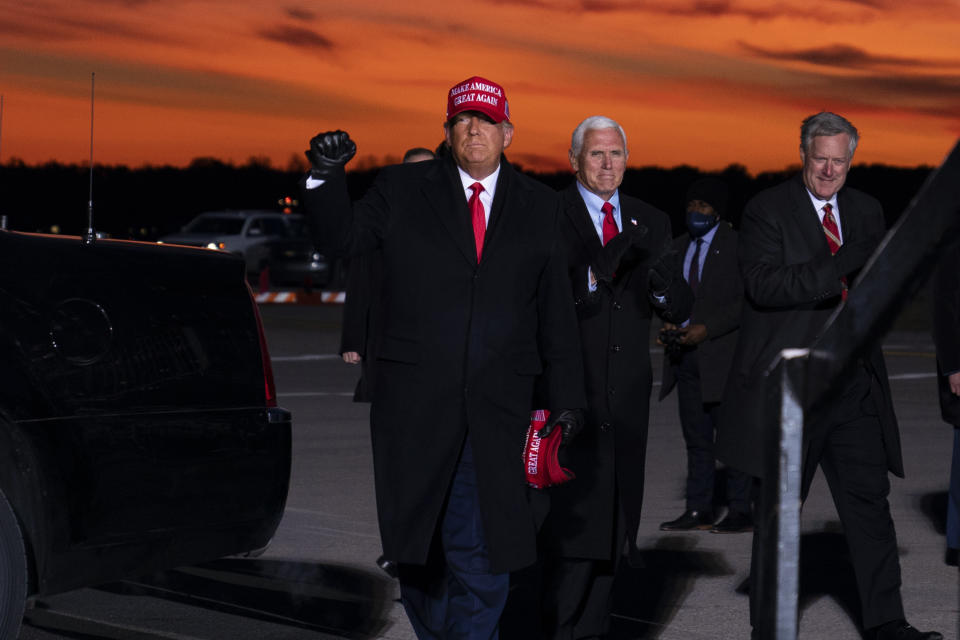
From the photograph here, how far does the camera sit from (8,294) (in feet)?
16.2

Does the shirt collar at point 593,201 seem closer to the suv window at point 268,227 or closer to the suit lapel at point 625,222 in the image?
the suit lapel at point 625,222

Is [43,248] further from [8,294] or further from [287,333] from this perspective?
[287,333]

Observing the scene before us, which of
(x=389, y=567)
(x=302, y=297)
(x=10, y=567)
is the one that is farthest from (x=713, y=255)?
(x=302, y=297)

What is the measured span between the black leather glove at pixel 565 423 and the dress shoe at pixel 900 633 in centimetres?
171

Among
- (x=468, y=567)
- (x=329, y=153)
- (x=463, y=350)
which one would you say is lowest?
(x=468, y=567)

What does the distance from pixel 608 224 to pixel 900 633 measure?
1838 millimetres

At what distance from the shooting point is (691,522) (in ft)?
27.7

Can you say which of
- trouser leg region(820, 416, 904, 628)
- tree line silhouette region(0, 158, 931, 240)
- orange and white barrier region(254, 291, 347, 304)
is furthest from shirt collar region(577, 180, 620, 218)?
tree line silhouette region(0, 158, 931, 240)

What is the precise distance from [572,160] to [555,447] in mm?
1552

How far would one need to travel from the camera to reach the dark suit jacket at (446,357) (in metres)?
4.68

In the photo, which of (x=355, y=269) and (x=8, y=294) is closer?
(x=8, y=294)

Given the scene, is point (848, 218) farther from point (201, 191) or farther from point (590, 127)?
point (201, 191)

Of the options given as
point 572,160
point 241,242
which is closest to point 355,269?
point 572,160

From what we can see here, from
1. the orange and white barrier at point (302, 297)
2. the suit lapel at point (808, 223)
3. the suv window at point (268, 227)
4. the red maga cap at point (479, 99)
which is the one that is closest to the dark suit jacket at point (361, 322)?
the suit lapel at point (808, 223)
